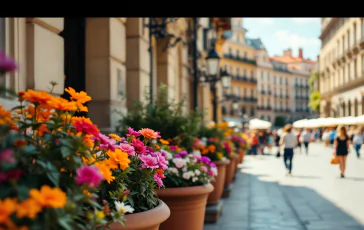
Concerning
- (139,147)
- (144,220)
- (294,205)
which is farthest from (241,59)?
(144,220)

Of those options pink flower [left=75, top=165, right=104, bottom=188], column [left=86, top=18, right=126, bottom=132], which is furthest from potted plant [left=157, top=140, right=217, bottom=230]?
pink flower [left=75, top=165, right=104, bottom=188]

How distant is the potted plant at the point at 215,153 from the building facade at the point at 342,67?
38108 mm

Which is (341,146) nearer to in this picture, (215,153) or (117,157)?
(215,153)

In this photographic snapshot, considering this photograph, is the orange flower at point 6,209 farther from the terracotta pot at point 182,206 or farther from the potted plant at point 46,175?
the terracotta pot at point 182,206

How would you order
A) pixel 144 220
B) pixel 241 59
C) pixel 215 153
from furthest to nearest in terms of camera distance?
pixel 241 59, pixel 215 153, pixel 144 220

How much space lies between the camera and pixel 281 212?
8117 millimetres

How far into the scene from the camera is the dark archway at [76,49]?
7352mm

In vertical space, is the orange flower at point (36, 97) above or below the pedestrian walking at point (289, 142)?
above

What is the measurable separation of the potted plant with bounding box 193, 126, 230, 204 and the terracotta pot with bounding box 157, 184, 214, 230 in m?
2.23

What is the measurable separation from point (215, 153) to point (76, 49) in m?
2.78

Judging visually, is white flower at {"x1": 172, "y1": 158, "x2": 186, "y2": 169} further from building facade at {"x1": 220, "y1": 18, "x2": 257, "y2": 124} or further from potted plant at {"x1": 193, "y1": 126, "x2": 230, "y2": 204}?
building facade at {"x1": 220, "y1": 18, "x2": 257, "y2": 124}

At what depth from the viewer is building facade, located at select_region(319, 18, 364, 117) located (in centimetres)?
4793

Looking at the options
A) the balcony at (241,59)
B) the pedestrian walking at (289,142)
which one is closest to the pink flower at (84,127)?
the pedestrian walking at (289,142)

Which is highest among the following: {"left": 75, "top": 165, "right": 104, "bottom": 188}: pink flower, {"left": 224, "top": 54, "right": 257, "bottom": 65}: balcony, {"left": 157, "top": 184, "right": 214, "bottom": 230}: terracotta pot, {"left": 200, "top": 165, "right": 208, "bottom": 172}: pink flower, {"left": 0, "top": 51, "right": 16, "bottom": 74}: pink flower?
{"left": 224, "top": 54, "right": 257, "bottom": 65}: balcony
